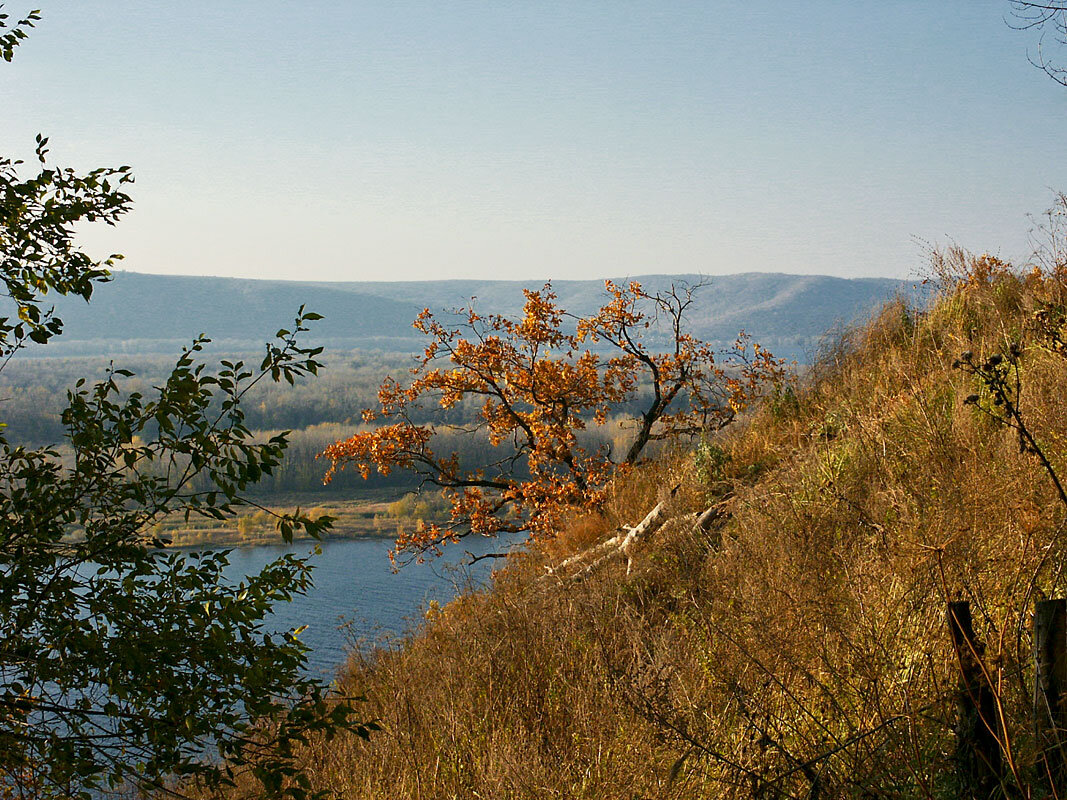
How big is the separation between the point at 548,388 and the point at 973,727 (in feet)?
32.6

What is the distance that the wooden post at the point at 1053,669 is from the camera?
264 cm

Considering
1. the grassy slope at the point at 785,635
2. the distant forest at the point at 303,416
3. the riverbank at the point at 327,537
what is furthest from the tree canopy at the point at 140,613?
the distant forest at the point at 303,416

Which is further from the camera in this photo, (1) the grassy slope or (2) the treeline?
(2) the treeline

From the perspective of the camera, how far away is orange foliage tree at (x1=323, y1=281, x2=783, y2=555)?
41.1 ft

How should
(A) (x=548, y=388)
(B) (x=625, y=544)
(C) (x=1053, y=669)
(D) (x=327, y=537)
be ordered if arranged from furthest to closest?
(D) (x=327, y=537) → (A) (x=548, y=388) → (B) (x=625, y=544) → (C) (x=1053, y=669)

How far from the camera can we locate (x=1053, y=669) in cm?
270

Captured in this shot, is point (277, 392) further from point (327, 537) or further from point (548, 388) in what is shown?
point (548, 388)

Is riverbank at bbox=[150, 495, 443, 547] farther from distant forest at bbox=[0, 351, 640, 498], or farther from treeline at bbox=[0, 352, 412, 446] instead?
treeline at bbox=[0, 352, 412, 446]

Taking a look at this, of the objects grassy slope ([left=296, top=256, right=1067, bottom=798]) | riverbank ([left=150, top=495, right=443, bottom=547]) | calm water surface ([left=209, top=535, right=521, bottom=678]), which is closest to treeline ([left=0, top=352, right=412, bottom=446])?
riverbank ([left=150, top=495, right=443, bottom=547])

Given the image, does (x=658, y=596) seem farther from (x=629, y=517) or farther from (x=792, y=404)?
(x=792, y=404)

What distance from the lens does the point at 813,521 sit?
622 cm

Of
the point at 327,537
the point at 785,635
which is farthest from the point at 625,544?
the point at 327,537

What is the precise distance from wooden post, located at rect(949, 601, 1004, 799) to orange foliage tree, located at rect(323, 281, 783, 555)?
9.13 m

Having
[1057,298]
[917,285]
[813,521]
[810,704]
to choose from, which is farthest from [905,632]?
[917,285]
